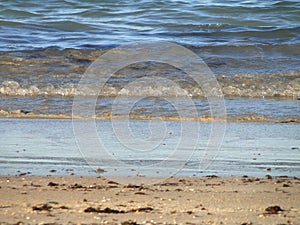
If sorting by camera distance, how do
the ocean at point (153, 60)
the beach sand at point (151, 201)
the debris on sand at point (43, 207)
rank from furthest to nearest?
the ocean at point (153, 60), the debris on sand at point (43, 207), the beach sand at point (151, 201)

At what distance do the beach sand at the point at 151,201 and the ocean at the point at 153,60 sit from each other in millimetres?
672

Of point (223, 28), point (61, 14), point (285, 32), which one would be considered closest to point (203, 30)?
point (223, 28)

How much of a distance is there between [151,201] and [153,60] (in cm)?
766

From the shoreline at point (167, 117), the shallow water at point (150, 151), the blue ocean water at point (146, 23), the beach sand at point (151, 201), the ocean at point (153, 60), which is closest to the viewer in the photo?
the beach sand at point (151, 201)

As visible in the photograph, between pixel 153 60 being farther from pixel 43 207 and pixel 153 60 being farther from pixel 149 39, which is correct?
pixel 43 207

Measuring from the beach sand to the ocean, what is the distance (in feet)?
2.20

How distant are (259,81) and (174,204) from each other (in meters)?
6.39

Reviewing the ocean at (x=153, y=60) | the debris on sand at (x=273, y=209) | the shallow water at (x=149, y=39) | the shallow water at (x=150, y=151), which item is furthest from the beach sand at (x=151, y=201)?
the shallow water at (x=149, y=39)

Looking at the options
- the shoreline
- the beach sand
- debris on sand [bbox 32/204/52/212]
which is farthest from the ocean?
debris on sand [bbox 32/204/52/212]

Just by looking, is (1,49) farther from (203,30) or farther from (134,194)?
(134,194)

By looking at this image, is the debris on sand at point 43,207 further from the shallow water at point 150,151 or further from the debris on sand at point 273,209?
the debris on sand at point 273,209

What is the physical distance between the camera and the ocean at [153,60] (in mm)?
8070

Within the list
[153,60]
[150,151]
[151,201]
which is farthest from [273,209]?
[153,60]

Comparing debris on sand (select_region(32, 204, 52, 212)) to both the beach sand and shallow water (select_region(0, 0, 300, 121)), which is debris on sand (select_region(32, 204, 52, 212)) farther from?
shallow water (select_region(0, 0, 300, 121))
